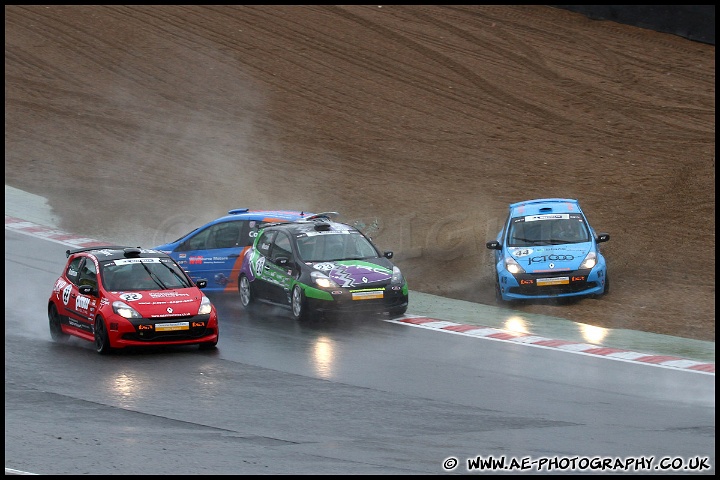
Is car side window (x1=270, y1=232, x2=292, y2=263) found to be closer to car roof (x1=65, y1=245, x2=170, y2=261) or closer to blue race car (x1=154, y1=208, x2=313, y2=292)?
blue race car (x1=154, y1=208, x2=313, y2=292)

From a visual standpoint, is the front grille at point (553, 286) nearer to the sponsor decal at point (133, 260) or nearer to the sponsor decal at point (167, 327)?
the sponsor decal at point (133, 260)

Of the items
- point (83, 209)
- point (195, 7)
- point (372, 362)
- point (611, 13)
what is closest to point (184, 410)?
point (372, 362)

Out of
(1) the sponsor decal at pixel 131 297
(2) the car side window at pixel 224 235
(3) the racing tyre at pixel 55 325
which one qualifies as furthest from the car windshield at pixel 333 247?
(3) the racing tyre at pixel 55 325

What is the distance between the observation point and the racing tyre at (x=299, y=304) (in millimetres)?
18875

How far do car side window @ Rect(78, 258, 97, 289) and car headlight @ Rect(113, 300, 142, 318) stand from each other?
824 mm

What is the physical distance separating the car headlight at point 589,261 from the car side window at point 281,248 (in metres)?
4.87

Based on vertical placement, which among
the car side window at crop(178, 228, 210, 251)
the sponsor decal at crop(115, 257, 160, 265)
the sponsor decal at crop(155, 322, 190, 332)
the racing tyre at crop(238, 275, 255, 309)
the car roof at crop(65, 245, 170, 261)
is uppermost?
the car roof at crop(65, 245, 170, 261)

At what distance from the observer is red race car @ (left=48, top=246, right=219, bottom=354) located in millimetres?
16562

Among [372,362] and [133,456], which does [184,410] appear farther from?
[372,362]

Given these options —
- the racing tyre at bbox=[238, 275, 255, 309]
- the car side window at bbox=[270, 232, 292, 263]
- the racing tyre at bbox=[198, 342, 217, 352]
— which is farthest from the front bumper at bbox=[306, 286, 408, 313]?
the racing tyre at bbox=[198, 342, 217, 352]

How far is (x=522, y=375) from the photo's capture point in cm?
1571

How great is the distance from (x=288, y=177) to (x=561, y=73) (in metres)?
10.6

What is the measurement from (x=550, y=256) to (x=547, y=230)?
998mm

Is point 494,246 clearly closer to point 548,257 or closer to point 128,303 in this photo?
point 548,257
